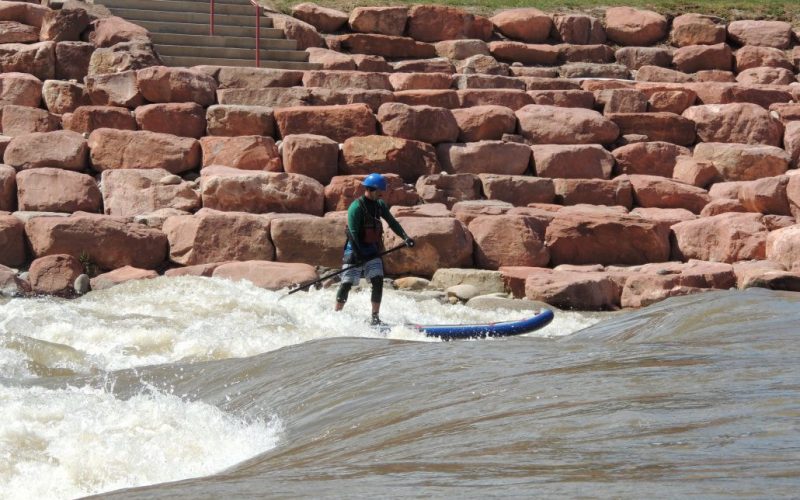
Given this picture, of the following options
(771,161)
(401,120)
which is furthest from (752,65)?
(401,120)

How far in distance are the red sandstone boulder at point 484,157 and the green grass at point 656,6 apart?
18.3 ft

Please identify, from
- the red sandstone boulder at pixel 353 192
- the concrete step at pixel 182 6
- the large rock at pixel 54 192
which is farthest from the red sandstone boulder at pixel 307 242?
the concrete step at pixel 182 6

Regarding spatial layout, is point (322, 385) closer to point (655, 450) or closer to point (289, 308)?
point (655, 450)

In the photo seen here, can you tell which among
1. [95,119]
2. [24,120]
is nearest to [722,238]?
[95,119]

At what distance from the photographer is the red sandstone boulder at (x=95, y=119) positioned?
1451 cm

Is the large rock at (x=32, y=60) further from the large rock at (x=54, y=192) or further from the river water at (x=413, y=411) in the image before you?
the river water at (x=413, y=411)

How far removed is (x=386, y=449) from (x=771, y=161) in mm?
11749

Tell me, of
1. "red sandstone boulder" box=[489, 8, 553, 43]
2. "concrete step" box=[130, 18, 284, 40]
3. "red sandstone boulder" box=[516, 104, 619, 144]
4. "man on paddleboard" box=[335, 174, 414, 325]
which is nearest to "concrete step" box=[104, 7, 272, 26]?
"concrete step" box=[130, 18, 284, 40]

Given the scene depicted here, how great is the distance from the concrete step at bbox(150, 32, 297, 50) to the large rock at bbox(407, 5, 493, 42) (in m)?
2.21

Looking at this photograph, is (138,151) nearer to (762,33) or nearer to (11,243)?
(11,243)

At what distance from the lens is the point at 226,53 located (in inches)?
663

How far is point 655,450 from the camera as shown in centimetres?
385

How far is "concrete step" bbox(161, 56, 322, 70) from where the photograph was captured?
16406 millimetres

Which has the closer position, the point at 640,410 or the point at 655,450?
the point at 655,450
